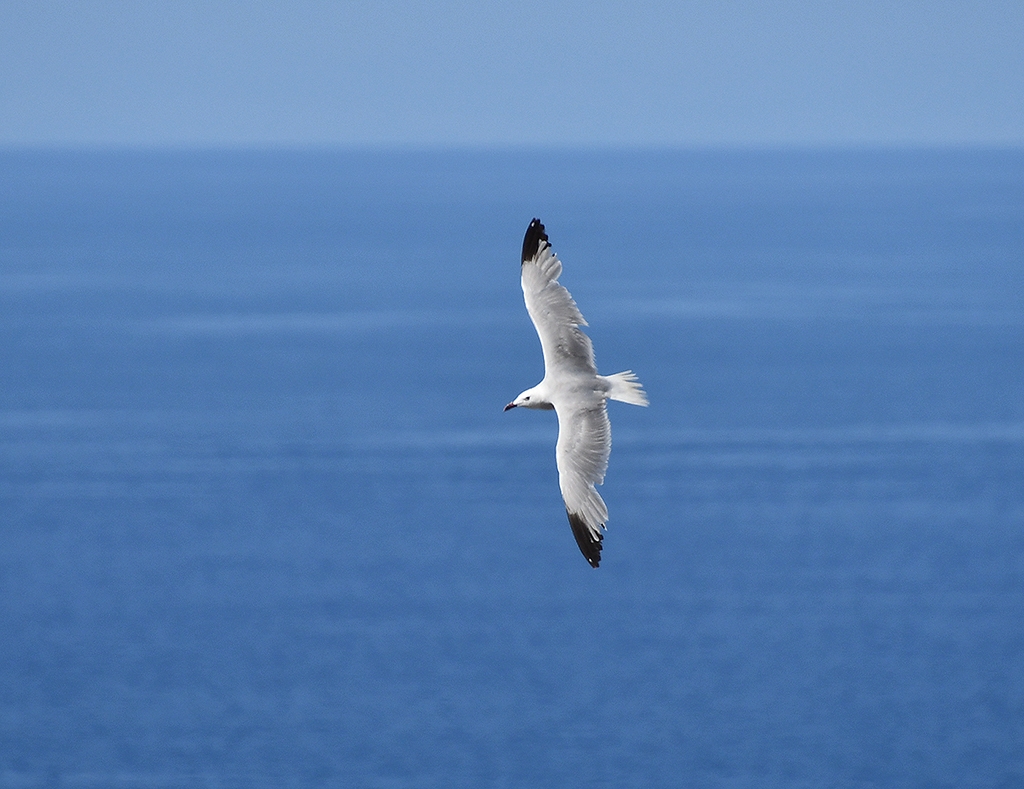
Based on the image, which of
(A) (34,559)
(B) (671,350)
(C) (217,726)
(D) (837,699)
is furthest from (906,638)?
(B) (671,350)

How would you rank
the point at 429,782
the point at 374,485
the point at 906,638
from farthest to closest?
the point at 374,485 → the point at 906,638 → the point at 429,782

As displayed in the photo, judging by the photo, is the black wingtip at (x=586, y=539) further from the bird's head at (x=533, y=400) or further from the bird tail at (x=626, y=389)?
the bird's head at (x=533, y=400)

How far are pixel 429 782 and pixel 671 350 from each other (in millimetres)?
49879

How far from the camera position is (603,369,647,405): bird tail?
20.5 meters

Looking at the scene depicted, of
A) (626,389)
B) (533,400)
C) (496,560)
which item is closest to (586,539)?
(626,389)

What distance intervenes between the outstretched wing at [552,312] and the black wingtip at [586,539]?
1898 millimetres

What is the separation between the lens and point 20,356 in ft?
296

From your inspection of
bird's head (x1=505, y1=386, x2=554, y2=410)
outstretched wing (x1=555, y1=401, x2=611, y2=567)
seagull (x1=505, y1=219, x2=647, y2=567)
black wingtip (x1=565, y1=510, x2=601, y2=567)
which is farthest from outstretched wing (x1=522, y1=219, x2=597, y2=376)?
black wingtip (x1=565, y1=510, x2=601, y2=567)

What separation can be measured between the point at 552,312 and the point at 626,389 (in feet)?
5.11

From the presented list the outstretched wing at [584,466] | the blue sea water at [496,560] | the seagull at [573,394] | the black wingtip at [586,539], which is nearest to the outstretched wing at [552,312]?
the seagull at [573,394]

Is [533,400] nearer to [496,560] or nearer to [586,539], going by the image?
[586,539]

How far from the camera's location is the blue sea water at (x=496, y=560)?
4269 centimetres

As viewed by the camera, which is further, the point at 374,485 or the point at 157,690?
the point at 374,485

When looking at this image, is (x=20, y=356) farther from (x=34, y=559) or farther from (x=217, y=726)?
(x=217, y=726)
